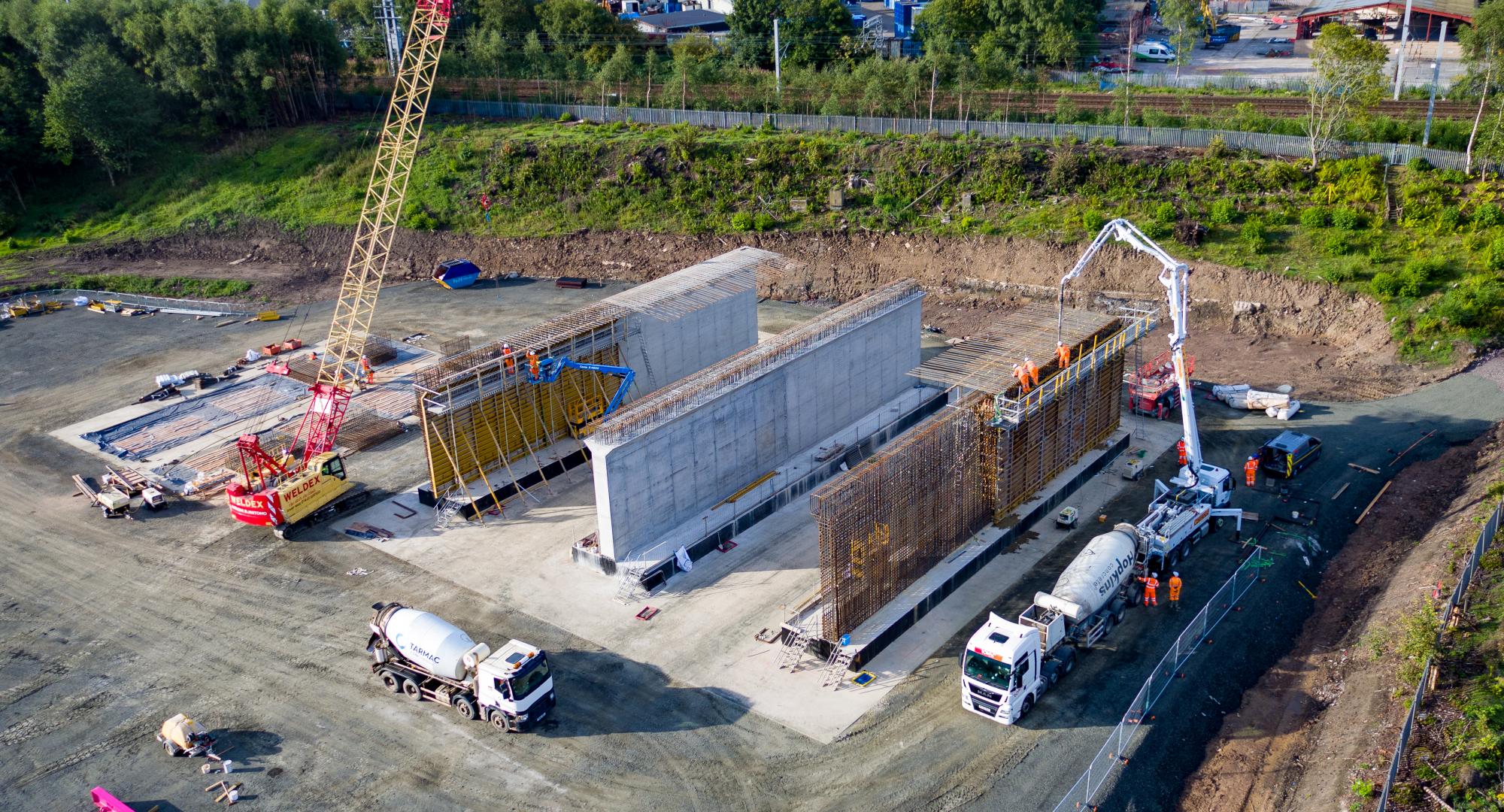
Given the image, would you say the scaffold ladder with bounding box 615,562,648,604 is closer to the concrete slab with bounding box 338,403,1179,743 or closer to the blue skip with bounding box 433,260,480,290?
the concrete slab with bounding box 338,403,1179,743

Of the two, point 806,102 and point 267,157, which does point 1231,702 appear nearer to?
point 806,102

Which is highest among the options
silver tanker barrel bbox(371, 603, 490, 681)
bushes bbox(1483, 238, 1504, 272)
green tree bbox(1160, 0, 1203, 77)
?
green tree bbox(1160, 0, 1203, 77)

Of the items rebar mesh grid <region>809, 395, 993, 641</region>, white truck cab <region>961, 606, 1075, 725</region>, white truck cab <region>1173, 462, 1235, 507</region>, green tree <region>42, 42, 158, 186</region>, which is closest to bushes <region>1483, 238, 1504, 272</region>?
white truck cab <region>1173, 462, 1235, 507</region>

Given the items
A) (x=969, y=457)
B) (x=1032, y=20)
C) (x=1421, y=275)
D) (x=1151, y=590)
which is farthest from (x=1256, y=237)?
(x=1032, y=20)

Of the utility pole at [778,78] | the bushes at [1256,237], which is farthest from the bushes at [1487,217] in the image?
the utility pole at [778,78]

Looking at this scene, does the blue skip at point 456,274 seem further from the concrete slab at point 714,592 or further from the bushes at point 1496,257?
the bushes at point 1496,257

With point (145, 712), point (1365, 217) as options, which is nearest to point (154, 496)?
point (145, 712)
